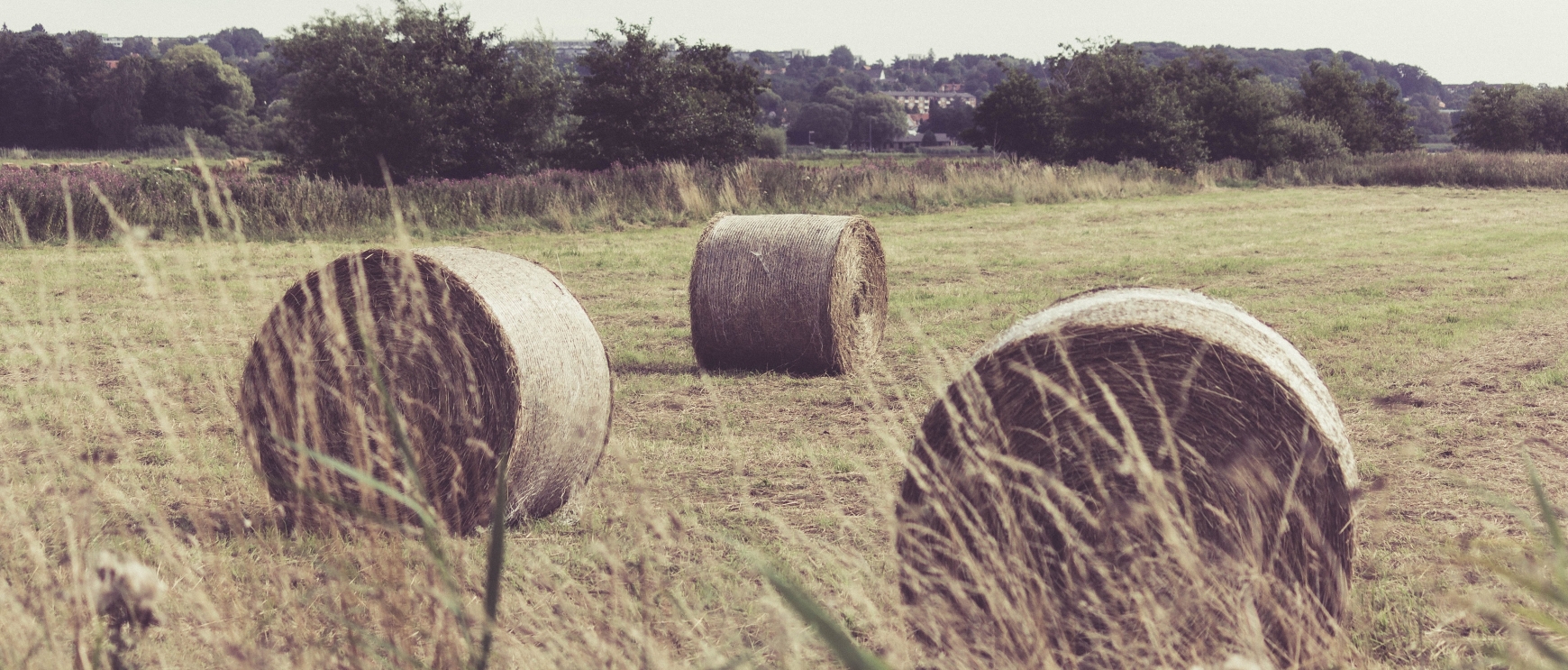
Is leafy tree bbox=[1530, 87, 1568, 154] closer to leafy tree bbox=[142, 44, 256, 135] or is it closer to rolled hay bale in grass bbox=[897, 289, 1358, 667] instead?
rolled hay bale in grass bbox=[897, 289, 1358, 667]

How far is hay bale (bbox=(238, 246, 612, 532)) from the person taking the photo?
4.89 metres

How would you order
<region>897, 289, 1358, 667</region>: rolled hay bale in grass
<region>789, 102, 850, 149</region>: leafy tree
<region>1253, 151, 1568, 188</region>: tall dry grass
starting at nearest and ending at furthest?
<region>897, 289, 1358, 667</region>: rolled hay bale in grass → <region>1253, 151, 1568, 188</region>: tall dry grass → <region>789, 102, 850, 149</region>: leafy tree

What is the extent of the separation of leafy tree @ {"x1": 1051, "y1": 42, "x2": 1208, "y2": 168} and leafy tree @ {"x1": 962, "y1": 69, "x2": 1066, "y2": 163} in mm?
870

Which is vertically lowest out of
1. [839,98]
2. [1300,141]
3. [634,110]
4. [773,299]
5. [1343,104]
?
[773,299]

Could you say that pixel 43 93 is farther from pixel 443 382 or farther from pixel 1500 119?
pixel 1500 119

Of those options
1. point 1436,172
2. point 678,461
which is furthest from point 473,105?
point 1436,172

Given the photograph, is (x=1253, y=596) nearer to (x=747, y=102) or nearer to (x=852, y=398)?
(x=852, y=398)

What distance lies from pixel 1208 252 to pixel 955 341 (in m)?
8.49

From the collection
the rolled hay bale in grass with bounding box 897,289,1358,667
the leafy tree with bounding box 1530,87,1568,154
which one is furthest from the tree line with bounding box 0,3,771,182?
the leafy tree with bounding box 1530,87,1568,154

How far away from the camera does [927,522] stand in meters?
3.80

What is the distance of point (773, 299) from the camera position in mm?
8453

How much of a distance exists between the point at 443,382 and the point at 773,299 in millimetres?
3738

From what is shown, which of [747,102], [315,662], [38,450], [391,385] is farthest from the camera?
[747,102]

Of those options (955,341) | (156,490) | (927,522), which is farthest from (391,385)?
(955,341)
